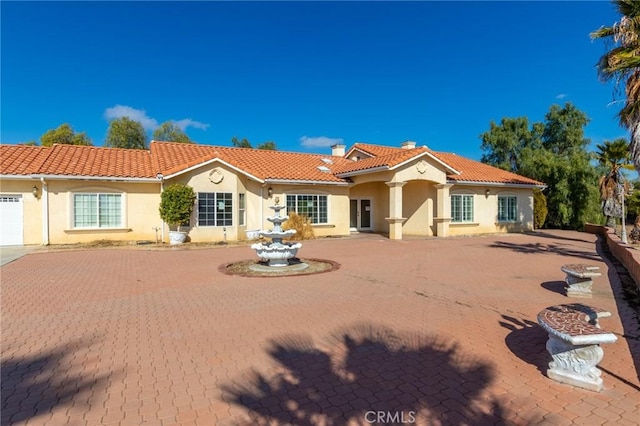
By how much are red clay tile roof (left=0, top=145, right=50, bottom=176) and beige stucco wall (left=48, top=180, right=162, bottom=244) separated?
1.45 m

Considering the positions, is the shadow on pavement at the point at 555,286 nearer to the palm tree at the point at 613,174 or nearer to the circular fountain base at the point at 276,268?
the circular fountain base at the point at 276,268

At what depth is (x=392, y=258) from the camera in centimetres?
1466

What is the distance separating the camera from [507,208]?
26.9 meters

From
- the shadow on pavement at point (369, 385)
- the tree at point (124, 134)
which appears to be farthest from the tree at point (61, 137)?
the shadow on pavement at point (369, 385)

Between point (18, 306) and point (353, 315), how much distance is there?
6979 millimetres

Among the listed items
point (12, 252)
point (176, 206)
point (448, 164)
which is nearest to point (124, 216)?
point (176, 206)

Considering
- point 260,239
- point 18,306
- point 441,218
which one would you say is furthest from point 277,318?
point 441,218

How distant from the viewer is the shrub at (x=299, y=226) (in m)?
20.7

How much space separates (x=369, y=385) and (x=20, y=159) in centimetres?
2161

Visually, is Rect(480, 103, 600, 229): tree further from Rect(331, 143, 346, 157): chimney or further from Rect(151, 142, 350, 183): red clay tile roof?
Rect(151, 142, 350, 183): red clay tile roof

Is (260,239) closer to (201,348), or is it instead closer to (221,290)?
(221,290)

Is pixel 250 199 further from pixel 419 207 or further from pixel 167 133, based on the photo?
pixel 167 133

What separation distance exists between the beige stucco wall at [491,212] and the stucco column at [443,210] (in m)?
1.34

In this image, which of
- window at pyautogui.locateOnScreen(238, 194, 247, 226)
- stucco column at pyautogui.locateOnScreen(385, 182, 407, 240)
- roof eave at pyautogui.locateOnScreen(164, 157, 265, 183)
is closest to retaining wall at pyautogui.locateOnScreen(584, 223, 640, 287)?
stucco column at pyautogui.locateOnScreen(385, 182, 407, 240)
